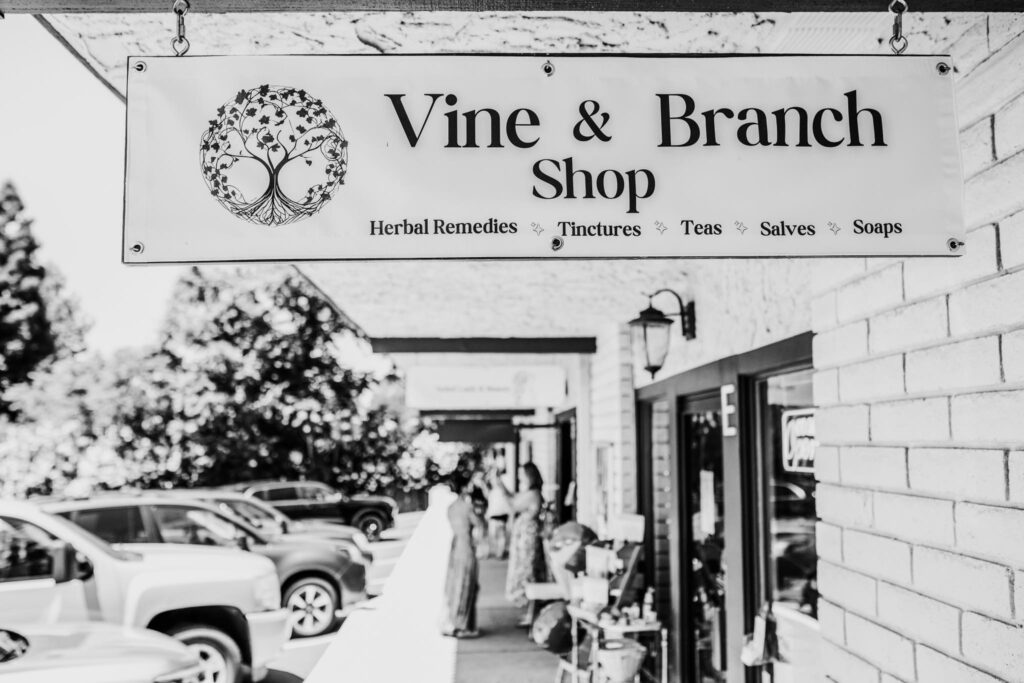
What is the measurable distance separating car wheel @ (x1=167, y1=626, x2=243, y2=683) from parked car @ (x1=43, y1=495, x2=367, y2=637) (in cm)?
189

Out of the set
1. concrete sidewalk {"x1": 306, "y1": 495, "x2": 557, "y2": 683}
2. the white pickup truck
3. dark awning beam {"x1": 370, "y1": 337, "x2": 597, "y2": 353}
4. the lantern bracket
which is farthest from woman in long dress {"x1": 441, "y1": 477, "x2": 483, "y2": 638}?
the lantern bracket

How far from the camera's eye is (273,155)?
188 centimetres

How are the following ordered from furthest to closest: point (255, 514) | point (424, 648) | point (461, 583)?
1. point (255, 514)
2. point (461, 583)
3. point (424, 648)

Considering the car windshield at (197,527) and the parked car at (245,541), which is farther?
the car windshield at (197,527)

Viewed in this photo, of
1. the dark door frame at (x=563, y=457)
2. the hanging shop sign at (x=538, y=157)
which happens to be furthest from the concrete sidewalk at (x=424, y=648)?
the hanging shop sign at (x=538, y=157)

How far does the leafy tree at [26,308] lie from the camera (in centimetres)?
3491

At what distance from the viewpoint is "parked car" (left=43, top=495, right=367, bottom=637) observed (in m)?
7.85

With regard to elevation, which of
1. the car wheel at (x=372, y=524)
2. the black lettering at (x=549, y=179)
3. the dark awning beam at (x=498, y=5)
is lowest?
the car wheel at (x=372, y=524)

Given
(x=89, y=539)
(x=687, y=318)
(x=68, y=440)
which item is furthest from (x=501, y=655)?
(x=68, y=440)

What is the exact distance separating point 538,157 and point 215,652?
19.4 feet

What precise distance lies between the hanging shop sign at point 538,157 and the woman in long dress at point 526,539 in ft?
24.0

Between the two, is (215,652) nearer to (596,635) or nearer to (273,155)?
(596,635)

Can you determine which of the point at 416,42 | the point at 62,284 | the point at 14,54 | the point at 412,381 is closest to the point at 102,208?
the point at 62,284

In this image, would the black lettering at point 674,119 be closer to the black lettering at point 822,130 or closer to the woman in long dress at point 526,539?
the black lettering at point 822,130
